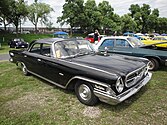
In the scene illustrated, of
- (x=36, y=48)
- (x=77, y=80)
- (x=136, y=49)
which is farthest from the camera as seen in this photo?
(x=136, y=49)

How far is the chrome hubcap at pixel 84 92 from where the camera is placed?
350cm

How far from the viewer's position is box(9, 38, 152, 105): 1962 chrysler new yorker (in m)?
3.10

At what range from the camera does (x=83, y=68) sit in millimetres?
3500

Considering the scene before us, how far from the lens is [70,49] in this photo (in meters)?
4.39

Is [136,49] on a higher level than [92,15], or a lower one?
lower

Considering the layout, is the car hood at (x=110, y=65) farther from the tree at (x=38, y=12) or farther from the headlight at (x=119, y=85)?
the tree at (x=38, y=12)

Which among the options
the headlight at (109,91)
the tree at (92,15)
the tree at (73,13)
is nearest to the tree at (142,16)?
the tree at (92,15)

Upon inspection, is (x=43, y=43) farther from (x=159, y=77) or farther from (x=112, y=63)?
(x=159, y=77)

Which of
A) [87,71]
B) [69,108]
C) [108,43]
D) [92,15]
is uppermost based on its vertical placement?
[92,15]

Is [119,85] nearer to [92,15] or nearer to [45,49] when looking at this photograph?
[45,49]

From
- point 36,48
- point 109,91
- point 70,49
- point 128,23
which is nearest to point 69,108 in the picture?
point 109,91

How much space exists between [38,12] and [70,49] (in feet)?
144

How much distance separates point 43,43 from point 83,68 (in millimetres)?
2051

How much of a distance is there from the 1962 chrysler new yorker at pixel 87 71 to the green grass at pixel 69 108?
0.35m
